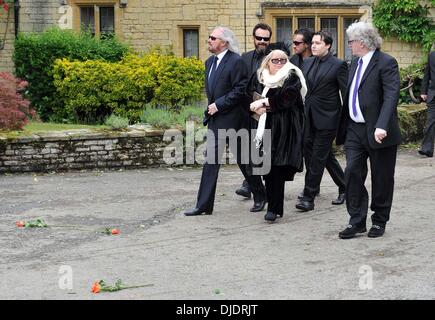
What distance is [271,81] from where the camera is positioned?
9.65 m

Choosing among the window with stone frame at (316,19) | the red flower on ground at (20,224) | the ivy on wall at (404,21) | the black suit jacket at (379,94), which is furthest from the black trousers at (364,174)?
the window with stone frame at (316,19)

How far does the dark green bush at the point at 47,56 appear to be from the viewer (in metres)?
19.4

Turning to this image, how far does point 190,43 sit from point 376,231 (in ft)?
40.9

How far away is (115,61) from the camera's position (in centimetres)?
1989

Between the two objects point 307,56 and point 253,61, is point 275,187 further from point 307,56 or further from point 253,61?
point 307,56

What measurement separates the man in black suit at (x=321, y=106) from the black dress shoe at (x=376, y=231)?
1532 mm

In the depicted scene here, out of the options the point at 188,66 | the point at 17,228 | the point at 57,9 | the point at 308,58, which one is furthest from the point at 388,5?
the point at 17,228

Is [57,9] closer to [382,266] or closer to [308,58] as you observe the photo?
[308,58]

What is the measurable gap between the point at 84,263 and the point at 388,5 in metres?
13.4

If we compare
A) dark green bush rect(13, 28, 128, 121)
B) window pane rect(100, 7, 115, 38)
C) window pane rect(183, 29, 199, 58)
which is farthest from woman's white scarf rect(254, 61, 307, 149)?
window pane rect(100, 7, 115, 38)

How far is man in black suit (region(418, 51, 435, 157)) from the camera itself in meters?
14.6

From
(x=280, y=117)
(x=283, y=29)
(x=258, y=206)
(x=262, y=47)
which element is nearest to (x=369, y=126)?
(x=280, y=117)

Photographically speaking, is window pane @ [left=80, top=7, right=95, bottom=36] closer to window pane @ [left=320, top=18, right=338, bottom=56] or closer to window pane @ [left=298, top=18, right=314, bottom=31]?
window pane @ [left=298, top=18, right=314, bottom=31]

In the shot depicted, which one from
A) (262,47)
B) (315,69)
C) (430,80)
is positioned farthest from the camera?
(430,80)
